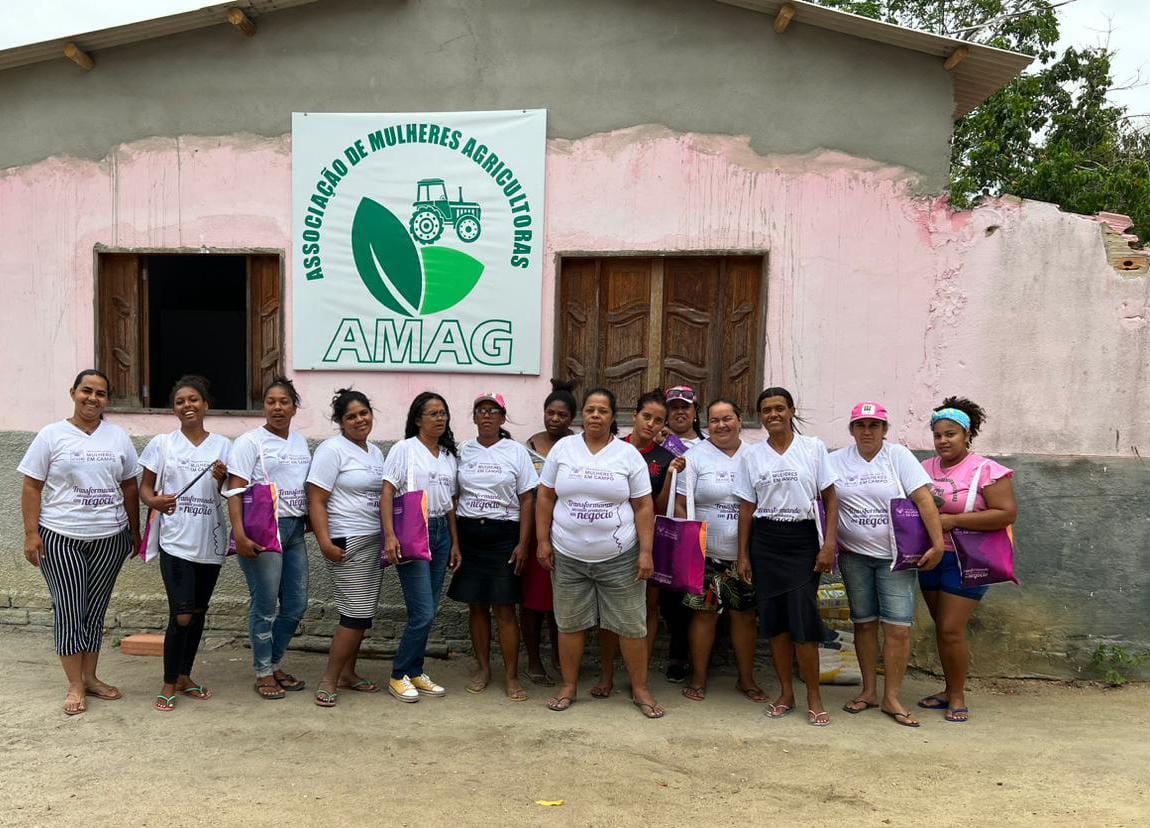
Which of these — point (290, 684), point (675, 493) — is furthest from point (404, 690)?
point (675, 493)

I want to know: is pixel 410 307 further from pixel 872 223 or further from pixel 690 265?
pixel 872 223

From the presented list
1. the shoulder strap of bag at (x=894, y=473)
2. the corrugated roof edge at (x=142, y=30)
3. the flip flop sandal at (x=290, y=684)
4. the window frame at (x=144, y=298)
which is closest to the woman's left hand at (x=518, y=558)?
the flip flop sandal at (x=290, y=684)

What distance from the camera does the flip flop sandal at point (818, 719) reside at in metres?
4.34

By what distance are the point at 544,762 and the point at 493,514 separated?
131 centimetres

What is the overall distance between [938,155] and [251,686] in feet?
16.4

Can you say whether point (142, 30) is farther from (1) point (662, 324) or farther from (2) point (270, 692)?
(2) point (270, 692)

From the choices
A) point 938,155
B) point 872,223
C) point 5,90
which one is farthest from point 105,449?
point 938,155

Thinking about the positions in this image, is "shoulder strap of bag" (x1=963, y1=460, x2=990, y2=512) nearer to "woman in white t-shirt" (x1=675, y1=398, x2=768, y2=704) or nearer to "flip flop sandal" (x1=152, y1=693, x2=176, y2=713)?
"woman in white t-shirt" (x1=675, y1=398, x2=768, y2=704)

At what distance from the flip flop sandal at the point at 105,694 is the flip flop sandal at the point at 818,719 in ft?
11.6

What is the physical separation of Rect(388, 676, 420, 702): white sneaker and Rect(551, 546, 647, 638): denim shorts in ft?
2.81

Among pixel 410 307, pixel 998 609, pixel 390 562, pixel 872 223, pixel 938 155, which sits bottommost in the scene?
pixel 998 609

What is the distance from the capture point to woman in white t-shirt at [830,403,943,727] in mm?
4332

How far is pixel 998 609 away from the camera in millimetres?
5324

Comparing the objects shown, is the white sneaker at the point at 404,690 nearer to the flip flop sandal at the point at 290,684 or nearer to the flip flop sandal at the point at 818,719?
the flip flop sandal at the point at 290,684
